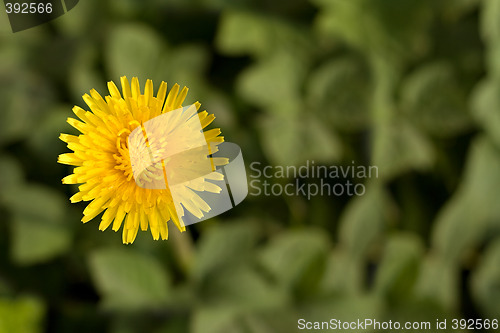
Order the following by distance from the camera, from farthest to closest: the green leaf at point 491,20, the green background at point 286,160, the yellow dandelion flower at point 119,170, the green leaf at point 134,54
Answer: the green leaf at point 491,20 → the green background at point 286,160 → the green leaf at point 134,54 → the yellow dandelion flower at point 119,170

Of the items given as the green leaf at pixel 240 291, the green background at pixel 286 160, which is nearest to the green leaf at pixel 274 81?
the green background at pixel 286 160

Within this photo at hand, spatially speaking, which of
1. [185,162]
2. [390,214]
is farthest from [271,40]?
[185,162]

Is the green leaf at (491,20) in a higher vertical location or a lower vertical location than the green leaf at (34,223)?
higher

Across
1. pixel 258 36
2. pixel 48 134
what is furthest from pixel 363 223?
pixel 48 134

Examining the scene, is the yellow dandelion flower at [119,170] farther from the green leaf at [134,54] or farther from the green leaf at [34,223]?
the green leaf at [34,223]

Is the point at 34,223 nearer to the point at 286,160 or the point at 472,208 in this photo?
the point at 286,160

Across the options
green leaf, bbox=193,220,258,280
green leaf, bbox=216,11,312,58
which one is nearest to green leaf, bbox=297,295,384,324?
green leaf, bbox=193,220,258,280
